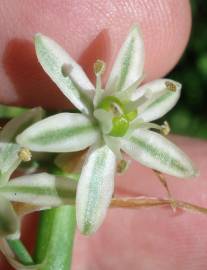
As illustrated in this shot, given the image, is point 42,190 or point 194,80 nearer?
point 42,190

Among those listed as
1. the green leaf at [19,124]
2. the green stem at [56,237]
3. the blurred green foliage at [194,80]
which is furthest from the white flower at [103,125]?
the blurred green foliage at [194,80]

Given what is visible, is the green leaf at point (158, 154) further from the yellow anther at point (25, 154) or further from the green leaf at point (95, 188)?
the yellow anther at point (25, 154)

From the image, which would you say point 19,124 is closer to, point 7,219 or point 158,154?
point 7,219

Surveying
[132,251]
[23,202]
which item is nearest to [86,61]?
[23,202]

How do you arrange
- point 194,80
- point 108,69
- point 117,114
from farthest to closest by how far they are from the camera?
1. point 194,80
2. point 108,69
3. point 117,114

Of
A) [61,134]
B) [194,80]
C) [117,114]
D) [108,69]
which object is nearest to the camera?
[61,134]

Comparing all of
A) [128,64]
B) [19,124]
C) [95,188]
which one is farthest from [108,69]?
[95,188]

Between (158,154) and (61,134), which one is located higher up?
(61,134)

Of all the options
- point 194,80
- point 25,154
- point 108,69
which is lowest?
point 194,80
